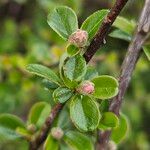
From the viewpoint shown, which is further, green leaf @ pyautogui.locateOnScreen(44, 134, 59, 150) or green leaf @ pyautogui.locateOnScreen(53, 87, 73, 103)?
green leaf @ pyautogui.locateOnScreen(44, 134, 59, 150)

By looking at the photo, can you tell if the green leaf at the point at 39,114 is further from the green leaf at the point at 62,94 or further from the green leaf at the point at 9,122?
the green leaf at the point at 62,94

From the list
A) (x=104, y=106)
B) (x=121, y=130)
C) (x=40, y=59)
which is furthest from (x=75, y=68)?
(x=40, y=59)

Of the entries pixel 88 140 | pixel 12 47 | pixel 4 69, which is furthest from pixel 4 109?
pixel 88 140

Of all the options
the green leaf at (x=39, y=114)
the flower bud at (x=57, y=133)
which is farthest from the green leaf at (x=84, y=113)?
the green leaf at (x=39, y=114)

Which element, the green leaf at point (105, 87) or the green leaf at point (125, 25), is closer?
the green leaf at point (105, 87)

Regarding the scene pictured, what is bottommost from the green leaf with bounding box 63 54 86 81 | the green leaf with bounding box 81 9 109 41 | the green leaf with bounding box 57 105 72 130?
the green leaf with bounding box 57 105 72 130

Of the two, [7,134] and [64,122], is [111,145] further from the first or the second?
[7,134]

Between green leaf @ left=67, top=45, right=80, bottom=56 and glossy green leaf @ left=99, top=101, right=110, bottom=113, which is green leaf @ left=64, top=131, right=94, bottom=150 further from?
green leaf @ left=67, top=45, right=80, bottom=56

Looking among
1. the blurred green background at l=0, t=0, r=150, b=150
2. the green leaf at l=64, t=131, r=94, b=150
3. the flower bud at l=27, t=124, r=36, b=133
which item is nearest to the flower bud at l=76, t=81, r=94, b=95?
the green leaf at l=64, t=131, r=94, b=150

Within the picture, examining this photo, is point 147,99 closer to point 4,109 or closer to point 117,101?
point 4,109
